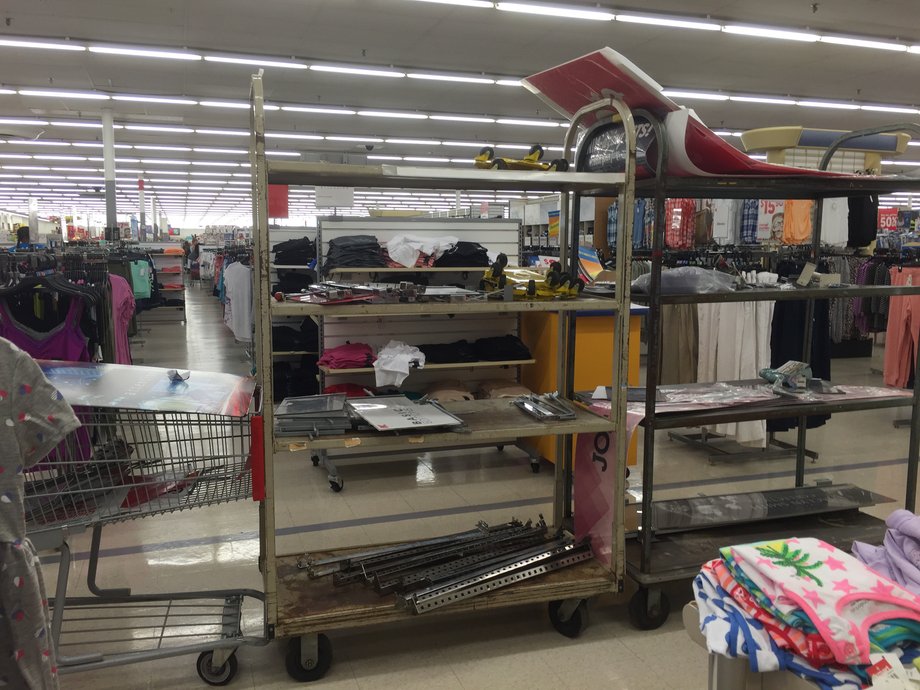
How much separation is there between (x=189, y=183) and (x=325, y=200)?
743 inches

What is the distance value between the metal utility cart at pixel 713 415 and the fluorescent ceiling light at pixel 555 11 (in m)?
6.28

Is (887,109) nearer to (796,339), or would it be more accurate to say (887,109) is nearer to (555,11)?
(555,11)

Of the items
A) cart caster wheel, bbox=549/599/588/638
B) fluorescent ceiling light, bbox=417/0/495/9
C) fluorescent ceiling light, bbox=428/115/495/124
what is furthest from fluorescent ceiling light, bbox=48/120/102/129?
cart caster wheel, bbox=549/599/588/638

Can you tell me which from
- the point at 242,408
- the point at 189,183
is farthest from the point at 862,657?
the point at 189,183

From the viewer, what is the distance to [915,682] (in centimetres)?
116

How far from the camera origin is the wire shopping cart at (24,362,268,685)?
222cm

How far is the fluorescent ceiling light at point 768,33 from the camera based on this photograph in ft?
31.9

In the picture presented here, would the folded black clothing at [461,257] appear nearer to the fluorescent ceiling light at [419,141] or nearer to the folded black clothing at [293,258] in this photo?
the folded black clothing at [293,258]

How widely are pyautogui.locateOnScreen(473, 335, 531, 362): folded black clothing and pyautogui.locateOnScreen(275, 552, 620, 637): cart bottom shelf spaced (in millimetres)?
2248

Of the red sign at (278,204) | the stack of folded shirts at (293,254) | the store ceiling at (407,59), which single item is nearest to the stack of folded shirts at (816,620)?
the red sign at (278,204)

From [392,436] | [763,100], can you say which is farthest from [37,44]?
[763,100]

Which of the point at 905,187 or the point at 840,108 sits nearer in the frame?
the point at 905,187

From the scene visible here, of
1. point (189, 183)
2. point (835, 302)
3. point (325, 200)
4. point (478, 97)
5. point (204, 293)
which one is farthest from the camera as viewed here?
point (189, 183)

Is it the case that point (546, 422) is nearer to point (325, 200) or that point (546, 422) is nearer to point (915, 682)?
point (915, 682)
